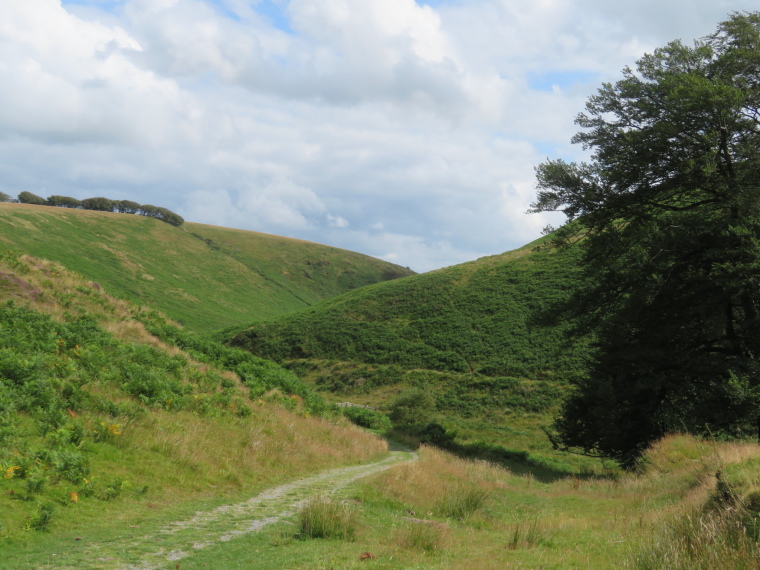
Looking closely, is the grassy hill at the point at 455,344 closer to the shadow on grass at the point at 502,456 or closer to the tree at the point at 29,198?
the shadow on grass at the point at 502,456

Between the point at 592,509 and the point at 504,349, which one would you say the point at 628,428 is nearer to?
the point at 592,509

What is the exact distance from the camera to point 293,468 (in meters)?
14.4

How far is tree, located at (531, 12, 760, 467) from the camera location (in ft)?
53.2

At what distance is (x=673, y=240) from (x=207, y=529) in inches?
675

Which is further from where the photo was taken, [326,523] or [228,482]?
[228,482]

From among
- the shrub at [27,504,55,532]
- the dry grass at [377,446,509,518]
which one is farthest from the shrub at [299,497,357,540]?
the dry grass at [377,446,509,518]

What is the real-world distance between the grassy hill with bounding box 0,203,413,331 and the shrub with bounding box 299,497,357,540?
160ft

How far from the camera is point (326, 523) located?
7.75 meters

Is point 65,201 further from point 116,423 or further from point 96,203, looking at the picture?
point 116,423

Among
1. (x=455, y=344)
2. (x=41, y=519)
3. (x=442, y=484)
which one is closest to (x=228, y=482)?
(x=41, y=519)

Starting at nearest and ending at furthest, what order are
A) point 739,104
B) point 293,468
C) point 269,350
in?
point 293,468
point 739,104
point 269,350

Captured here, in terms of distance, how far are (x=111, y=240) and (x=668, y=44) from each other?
102259mm

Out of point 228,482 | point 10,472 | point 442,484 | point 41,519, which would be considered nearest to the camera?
point 41,519

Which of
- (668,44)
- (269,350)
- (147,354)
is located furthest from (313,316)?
(668,44)
